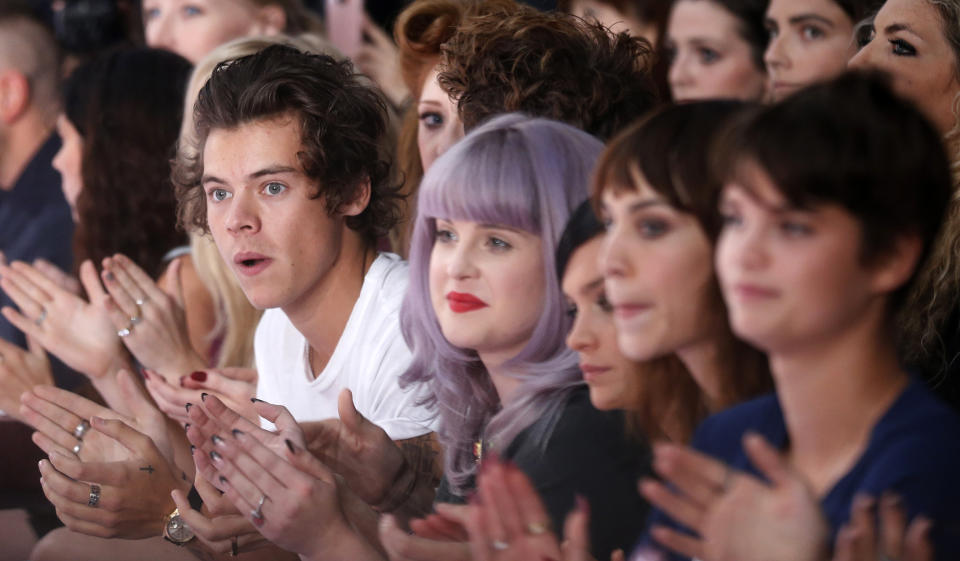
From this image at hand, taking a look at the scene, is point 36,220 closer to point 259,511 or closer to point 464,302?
point 259,511

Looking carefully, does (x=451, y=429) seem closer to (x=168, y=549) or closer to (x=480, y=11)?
(x=168, y=549)

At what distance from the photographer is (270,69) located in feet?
4.51

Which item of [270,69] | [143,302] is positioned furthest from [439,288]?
[143,302]

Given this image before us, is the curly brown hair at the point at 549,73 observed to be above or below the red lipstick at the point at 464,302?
above

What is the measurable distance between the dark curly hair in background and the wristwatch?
2.26 ft

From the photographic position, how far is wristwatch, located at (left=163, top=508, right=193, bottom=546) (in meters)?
1.42

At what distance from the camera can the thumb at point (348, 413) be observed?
121 cm

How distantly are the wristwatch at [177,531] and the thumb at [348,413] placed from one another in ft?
0.99

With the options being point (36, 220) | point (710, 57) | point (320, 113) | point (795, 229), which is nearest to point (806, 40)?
point (710, 57)

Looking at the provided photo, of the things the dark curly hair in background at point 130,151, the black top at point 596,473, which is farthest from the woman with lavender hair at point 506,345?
the dark curly hair in background at point 130,151

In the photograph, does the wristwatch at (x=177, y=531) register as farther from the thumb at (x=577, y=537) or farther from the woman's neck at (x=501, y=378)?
the thumb at (x=577, y=537)

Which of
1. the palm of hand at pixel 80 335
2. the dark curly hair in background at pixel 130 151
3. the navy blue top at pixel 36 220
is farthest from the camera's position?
the navy blue top at pixel 36 220

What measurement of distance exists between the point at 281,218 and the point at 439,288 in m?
0.32

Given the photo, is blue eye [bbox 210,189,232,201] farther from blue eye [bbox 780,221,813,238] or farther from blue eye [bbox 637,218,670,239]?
blue eye [bbox 780,221,813,238]
